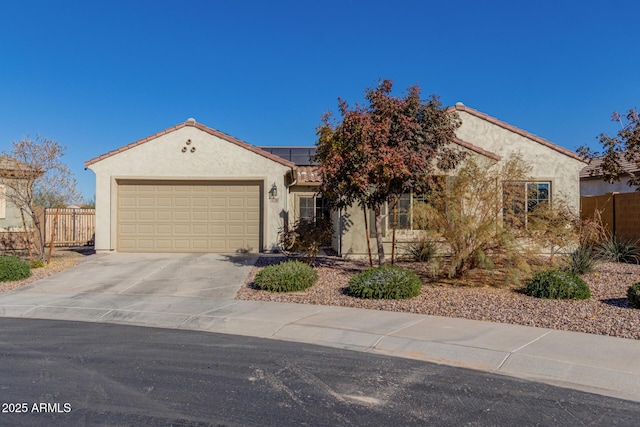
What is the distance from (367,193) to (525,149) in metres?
7.15

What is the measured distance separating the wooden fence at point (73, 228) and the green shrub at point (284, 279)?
1295 centimetres

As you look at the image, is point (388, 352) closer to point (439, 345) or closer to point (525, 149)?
point (439, 345)

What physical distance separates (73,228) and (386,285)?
16.2 metres

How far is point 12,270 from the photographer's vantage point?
11.9m

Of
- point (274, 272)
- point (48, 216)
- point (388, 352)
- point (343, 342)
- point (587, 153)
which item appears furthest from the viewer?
point (48, 216)

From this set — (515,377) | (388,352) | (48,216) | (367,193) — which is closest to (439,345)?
(388,352)

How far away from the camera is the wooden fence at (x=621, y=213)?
1606cm

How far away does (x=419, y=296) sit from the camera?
32.2ft

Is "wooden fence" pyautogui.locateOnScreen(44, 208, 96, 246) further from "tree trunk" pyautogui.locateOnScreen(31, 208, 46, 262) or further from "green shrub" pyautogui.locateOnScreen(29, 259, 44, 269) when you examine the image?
"green shrub" pyautogui.locateOnScreen(29, 259, 44, 269)

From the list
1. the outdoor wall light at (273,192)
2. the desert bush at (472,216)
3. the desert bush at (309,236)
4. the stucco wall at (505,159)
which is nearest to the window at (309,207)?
the outdoor wall light at (273,192)

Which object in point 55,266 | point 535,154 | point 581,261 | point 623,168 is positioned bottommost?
→ point 55,266

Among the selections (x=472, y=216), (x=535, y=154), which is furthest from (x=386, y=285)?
(x=535, y=154)

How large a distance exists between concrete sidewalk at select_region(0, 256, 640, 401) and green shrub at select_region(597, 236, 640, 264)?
8992 mm

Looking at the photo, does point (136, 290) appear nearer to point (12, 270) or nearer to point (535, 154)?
point (12, 270)
